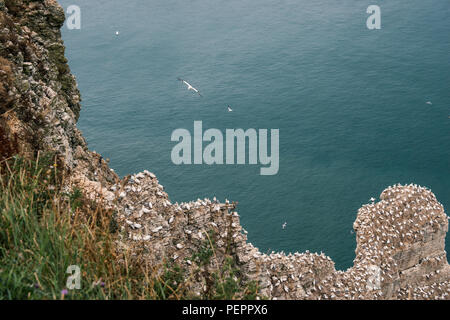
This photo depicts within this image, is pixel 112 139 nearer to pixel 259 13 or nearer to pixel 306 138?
pixel 306 138

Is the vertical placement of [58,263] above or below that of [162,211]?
below

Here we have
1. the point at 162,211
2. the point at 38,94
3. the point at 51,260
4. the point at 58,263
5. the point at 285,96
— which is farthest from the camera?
the point at 285,96

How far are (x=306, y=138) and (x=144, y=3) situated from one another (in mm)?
76576

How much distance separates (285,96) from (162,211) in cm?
A: 7751

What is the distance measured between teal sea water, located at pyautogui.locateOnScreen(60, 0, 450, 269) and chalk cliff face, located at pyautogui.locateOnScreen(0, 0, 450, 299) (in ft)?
66.6

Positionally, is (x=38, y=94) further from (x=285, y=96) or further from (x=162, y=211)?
(x=285, y=96)

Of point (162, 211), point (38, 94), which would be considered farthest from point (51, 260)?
point (38, 94)

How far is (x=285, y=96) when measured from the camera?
90.6 m

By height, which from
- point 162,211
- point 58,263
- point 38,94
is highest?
point 38,94

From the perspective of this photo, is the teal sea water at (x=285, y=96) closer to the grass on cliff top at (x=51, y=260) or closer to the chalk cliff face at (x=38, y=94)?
the chalk cliff face at (x=38, y=94)

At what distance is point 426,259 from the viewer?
34.3 meters

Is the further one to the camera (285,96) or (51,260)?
(285,96)

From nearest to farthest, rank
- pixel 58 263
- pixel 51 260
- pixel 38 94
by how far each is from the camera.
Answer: pixel 58 263 < pixel 51 260 < pixel 38 94
